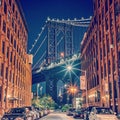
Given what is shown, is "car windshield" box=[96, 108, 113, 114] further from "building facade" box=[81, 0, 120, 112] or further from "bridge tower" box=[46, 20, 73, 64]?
"bridge tower" box=[46, 20, 73, 64]

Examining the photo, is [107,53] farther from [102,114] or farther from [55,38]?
[55,38]

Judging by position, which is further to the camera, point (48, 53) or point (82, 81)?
point (48, 53)

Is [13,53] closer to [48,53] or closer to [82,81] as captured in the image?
[82,81]

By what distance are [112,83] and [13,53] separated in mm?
20783

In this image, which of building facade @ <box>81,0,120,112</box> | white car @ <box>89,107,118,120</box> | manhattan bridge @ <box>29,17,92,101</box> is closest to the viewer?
white car @ <box>89,107,118,120</box>

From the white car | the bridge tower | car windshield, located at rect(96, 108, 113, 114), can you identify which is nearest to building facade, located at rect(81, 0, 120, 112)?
car windshield, located at rect(96, 108, 113, 114)

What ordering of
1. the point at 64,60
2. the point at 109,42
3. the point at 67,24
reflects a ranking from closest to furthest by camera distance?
1. the point at 109,42
2. the point at 64,60
3. the point at 67,24

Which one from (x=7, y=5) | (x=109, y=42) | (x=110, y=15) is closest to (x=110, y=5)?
(x=110, y=15)

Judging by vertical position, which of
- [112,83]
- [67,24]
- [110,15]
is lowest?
[112,83]

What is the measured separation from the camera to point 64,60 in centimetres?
12538

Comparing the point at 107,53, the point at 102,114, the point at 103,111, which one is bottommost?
the point at 102,114

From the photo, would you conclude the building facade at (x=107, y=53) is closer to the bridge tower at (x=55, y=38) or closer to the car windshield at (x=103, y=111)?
the car windshield at (x=103, y=111)

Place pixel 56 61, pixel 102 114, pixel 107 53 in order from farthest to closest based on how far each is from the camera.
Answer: pixel 56 61
pixel 107 53
pixel 102 114

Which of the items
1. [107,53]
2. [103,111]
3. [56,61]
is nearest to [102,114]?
[103,111]
